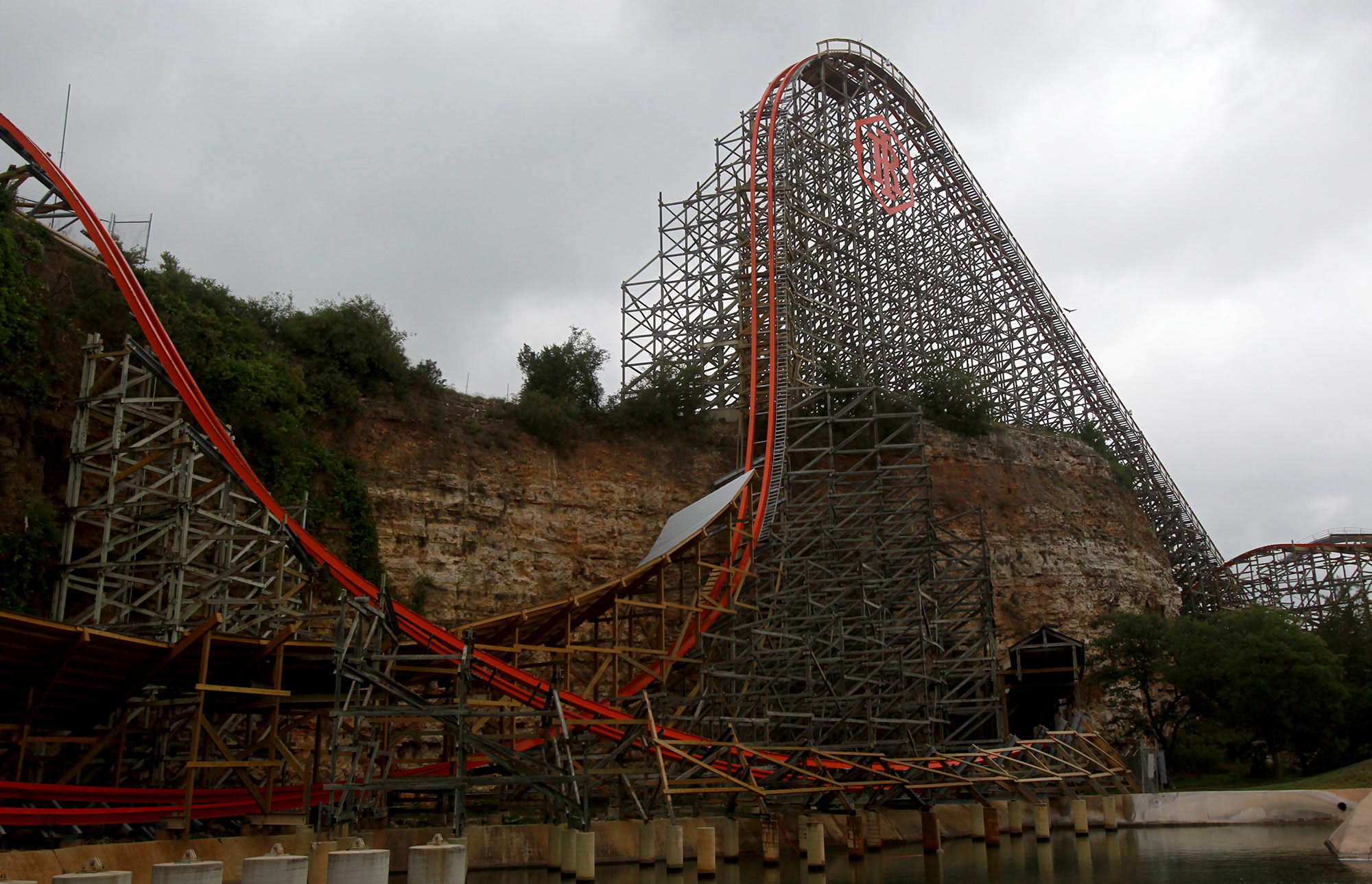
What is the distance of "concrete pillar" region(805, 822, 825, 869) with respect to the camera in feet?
39.2

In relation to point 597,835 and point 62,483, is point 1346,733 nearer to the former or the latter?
point 597,835

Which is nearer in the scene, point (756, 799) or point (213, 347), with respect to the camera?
point (756, 799)

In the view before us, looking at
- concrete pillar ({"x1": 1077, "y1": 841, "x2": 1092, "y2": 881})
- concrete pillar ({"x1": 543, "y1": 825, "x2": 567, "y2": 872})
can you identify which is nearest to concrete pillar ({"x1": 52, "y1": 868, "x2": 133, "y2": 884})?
concrete pillar ({"x1": 543, "y1": 825, "x2": 567, "y2": 872})

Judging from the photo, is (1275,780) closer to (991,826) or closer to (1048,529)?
(1048,529)

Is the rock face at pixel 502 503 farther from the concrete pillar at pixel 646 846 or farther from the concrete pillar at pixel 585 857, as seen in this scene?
the concrete pillar at pixel 585 857

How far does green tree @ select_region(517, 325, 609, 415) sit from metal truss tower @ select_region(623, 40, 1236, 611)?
2.98 feet

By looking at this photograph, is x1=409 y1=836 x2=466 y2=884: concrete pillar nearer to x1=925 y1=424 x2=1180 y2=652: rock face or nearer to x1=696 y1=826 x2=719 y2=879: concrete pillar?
x1=696 y1=826 x2=719 y2=879: concrete pillar

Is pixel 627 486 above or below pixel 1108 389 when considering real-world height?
below

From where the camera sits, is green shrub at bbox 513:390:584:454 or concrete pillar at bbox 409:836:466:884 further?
green shrub at bbox 513:390:584:454

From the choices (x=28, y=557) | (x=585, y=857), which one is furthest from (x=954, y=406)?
(x=28, y=557)

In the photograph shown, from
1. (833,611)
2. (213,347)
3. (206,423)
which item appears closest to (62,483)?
(206,423)

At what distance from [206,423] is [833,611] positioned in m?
9.55

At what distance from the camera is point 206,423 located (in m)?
13.7

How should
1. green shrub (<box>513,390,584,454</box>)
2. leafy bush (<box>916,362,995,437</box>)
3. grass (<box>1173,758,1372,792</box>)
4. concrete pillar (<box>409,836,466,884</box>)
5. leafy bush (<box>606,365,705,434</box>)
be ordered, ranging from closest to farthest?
concrete pillar (<box>409,836,466,884</box>)
grass (<box>1173,758,1372,792</box>)
green shrub (<box>513,390,584,454</box>)
leafy bush (<box>606,365,705,434</box>)
leafy bush (<box>916,362,995,437</box>)
